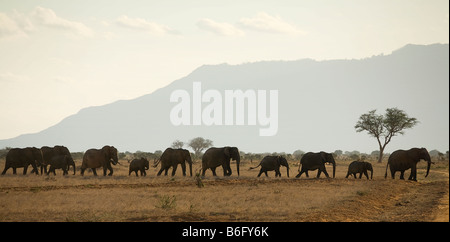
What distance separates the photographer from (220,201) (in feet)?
80.4

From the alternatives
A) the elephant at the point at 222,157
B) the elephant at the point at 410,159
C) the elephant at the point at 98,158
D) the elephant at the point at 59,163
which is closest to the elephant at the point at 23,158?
the elephant at the point at 59,163

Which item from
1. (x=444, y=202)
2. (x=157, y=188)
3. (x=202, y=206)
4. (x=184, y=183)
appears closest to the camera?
(x=202, y=206)

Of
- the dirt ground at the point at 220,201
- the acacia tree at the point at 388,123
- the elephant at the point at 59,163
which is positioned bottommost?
the dirt ground at the point at 220,201

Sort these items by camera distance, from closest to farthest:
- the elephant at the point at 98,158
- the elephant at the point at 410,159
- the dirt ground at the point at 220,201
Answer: the dirt ground at the point at 220,201 → the elephant at the point at 410,159 → the elephant at the point at 98,158

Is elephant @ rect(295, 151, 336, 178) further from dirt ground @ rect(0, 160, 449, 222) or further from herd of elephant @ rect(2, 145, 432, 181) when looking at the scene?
dirt ground @ rect(0, 160, 449, 222)

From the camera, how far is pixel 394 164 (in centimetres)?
4216

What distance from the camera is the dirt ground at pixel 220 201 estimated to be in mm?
20375

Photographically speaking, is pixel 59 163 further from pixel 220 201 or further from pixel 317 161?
pixel 220 201

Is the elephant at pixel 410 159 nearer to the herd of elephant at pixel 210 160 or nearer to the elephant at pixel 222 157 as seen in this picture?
the herd of elephant at pixel 210 160

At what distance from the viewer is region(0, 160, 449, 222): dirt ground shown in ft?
66.8

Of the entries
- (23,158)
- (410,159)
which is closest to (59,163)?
(23,158)
